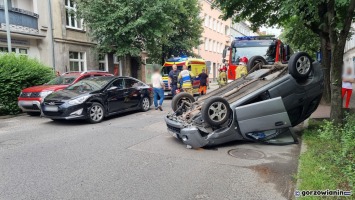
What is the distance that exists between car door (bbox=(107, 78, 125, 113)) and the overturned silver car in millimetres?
3715

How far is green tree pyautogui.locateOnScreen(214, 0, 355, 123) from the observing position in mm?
6781

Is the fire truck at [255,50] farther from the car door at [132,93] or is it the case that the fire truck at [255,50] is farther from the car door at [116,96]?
the car door at [116,96]

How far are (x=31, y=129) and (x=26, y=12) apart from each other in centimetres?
1126

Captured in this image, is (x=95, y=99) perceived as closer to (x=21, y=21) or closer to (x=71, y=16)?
(x=21, y=21)

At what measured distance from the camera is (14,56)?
11.3 m

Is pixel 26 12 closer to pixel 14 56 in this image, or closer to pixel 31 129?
pixel 14 56

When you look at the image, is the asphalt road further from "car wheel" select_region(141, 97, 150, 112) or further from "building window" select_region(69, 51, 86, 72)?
"building window" select_region(69, 51, 86, 72)

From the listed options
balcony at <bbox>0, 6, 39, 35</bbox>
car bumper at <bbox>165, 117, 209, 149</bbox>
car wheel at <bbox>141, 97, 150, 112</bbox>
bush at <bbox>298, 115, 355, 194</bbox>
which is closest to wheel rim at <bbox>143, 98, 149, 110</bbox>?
car wheel at <bbox>141, 97, 150, 112</bbox>

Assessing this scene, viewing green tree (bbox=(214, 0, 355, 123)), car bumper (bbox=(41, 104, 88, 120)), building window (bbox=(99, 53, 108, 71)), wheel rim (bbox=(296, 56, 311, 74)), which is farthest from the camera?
building window (bbox=(99, 53, 108, 71))

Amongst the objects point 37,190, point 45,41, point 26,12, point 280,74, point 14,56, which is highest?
point 26,12

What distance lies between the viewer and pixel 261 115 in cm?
578

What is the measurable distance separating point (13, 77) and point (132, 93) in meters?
4.58

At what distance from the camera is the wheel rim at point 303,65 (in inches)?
242

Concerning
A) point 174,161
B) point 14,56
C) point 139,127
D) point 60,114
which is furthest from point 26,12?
point 174,161
